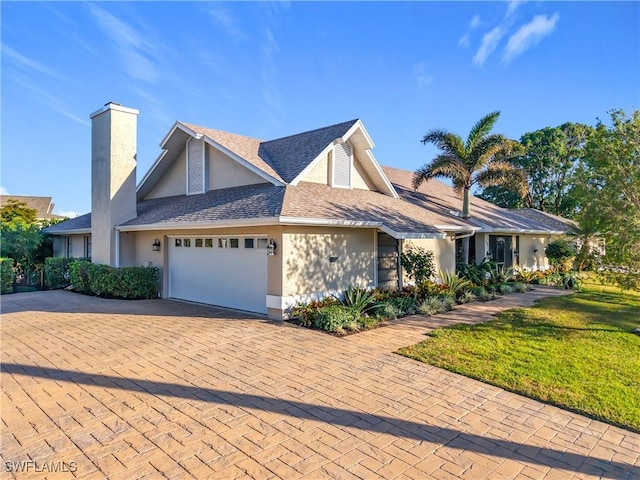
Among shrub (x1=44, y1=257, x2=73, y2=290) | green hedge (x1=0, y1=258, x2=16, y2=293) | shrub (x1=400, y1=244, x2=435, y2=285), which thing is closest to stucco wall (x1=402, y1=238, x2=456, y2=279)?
shrub (x1=400, y1=244, x2=435, y2=285)

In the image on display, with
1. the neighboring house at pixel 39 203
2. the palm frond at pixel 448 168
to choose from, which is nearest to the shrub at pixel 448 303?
the palm frond at pixel 448 168

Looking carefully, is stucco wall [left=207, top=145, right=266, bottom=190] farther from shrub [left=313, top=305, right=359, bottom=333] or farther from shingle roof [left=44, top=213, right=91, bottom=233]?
shingle roof [left=44, top=213, right=91, bottom=233]

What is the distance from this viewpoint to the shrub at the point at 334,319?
9688 mm

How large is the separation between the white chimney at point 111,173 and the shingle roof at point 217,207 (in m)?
0.87

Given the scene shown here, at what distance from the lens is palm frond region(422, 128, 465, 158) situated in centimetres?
1764

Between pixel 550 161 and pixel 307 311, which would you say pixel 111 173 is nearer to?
pixel 307 311

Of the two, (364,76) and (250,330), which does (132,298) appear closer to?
(250,330)

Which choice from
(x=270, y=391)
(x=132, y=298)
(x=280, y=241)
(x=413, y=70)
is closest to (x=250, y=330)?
(x=280, y=241)

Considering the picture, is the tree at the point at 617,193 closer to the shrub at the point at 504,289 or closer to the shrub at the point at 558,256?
the shrub at the point at 504,289

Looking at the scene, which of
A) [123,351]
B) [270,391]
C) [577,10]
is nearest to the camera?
[270,391]

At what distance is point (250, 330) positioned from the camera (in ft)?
31.5

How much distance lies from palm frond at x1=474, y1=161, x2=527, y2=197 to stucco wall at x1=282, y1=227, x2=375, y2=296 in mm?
8162

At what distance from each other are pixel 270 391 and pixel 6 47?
1354 cm

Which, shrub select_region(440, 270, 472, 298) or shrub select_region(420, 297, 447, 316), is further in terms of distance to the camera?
shrub select_region(440, 270, 472, 298)
